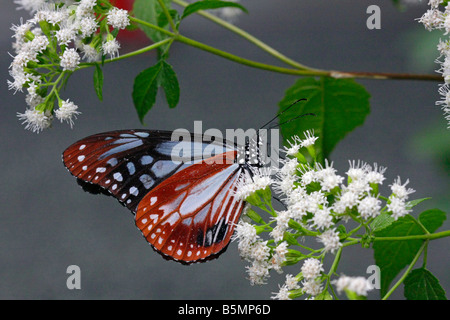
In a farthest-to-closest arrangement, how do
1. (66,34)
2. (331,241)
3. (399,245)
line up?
1. (66,34)
2. (399,245)
3. (331,241)

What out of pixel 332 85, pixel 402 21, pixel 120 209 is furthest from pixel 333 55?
pixel 332 85

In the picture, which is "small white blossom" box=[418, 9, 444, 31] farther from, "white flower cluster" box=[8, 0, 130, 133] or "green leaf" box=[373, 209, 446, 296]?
"white flower cluster" box=[8, 0, 130, 133]

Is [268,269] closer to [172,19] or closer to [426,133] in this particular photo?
[172,19]

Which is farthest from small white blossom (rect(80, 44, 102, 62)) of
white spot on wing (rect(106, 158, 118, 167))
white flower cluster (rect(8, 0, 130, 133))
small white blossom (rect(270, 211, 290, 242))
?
small white blossom (rect(270, 211, 290, 242))

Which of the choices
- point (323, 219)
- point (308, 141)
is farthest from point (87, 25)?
point (323, 219)

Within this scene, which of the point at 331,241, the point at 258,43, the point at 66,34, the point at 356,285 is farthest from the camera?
the point at 258,43

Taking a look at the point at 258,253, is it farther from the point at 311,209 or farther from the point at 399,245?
the point at 399,245
